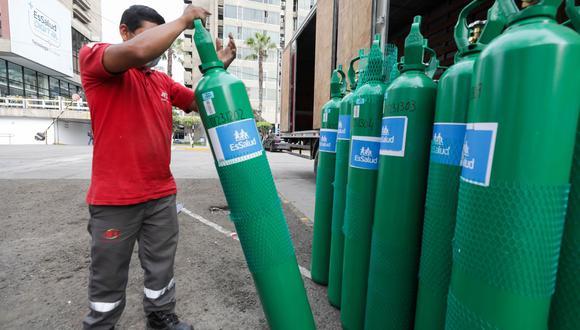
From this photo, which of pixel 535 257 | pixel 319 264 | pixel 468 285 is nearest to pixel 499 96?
pixel 535 257

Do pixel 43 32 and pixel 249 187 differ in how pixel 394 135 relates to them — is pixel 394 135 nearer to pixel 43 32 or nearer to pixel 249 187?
pixel 249 187

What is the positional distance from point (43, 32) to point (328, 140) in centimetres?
3997

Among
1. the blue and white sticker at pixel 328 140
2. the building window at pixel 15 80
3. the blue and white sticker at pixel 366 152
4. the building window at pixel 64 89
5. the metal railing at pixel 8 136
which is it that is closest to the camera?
the blue and white sticker at pixel 366 152

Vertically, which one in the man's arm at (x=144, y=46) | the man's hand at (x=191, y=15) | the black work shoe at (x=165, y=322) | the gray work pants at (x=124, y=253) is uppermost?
the man's hand at (x=191, y=15)

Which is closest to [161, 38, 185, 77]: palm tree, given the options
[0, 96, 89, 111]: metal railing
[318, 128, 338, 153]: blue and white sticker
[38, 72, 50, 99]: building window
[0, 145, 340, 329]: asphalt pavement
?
[0, 96, 89, 111]: metal railing

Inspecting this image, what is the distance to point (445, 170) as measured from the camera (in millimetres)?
1264

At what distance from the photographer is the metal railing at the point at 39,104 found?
27.3m

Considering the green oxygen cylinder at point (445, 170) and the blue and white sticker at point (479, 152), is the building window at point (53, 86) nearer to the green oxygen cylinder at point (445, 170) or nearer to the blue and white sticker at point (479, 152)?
the green oxygen cylinder at point (445, 170)

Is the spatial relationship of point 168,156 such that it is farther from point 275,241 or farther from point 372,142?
point 372,142

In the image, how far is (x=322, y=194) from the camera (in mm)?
2578

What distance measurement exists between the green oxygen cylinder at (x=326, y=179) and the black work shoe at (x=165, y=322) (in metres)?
1.13

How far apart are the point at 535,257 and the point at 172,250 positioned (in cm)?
183

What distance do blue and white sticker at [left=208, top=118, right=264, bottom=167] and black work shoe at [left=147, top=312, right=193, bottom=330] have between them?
3.95 ft

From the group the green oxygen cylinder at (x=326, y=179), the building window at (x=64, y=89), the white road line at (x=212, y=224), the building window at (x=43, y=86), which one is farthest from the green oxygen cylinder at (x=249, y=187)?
the building window at (x=64, y=89)
